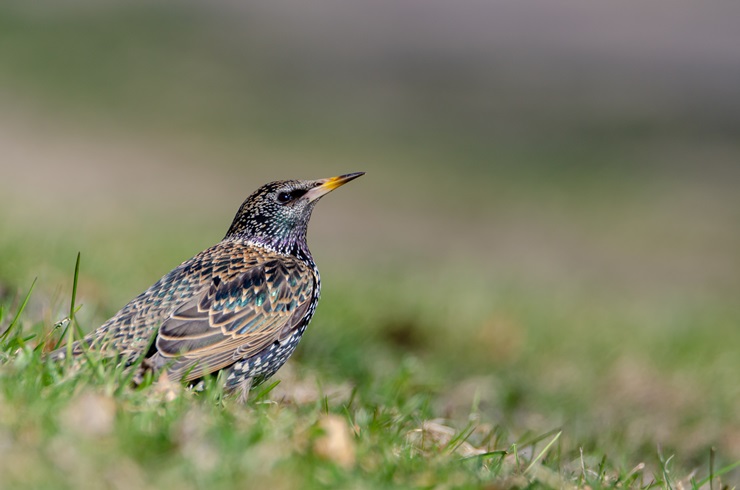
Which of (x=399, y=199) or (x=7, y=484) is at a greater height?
(x=7, y=484)

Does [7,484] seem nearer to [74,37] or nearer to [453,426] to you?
[453,426]

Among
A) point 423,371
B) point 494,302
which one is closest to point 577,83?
point 494,302

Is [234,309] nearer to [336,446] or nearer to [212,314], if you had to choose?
[212,314]

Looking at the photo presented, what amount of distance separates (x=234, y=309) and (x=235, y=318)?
62 millimetres

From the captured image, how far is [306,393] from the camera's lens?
19.4 feet

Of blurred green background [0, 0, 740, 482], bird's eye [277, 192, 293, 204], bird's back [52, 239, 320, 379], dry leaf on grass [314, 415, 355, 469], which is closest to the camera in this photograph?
dry leaf on grass [314, 415, 355, 469]

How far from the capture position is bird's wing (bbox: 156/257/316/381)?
5059 millimetres

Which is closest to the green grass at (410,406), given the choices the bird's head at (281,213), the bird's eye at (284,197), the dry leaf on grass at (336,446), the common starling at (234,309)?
the dry leaf on grass at (336,446)

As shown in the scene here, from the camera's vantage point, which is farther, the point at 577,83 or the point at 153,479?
the point at 577,83

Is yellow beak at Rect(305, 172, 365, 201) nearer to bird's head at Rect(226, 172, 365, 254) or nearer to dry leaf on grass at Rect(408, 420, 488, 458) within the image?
bird's head at Rect(226, 172, 365, 254)

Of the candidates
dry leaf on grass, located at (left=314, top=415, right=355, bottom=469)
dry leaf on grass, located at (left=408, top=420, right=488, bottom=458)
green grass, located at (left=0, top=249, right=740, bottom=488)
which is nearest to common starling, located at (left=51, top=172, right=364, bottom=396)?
green grass, located at (left=0, top=249, right=740, bottom=488)

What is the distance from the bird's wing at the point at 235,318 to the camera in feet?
16.6

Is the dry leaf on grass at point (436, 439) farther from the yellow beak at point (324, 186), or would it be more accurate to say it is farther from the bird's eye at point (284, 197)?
the bird's eye at point (284, 197)

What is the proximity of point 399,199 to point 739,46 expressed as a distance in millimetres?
18309
